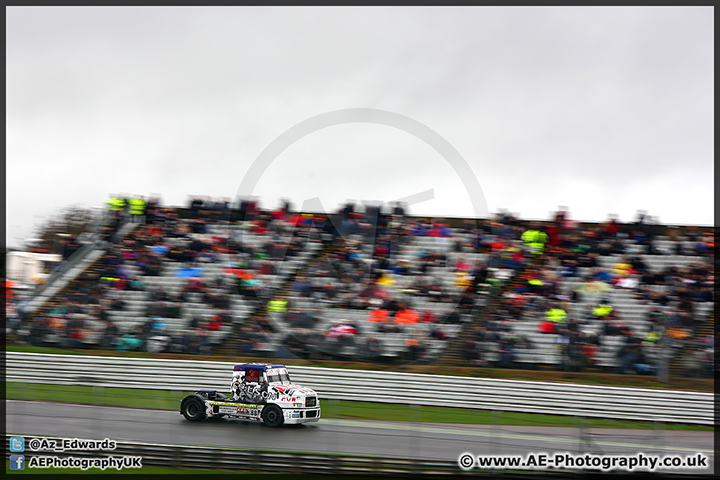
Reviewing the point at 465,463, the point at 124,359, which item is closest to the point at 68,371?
the point at 124,359

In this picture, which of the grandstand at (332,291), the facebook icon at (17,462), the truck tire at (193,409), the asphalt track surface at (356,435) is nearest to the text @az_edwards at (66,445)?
the facebook icon at (17,462)

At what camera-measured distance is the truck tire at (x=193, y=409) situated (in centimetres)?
1323

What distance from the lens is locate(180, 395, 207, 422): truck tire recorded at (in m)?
13.2

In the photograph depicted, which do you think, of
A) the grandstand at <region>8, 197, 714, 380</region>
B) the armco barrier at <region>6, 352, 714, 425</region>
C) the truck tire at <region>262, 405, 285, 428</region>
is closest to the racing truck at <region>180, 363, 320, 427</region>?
the truck tire at <region>262, 405, 285, 428</region>

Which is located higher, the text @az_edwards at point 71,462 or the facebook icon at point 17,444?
the facebook icon at point 17,444

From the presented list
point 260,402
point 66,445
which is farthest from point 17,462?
point 260,402

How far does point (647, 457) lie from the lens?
33.3 ft

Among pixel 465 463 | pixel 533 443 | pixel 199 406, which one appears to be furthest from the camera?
pixel 199 406

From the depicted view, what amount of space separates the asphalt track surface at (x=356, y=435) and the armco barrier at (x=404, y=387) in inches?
44.2

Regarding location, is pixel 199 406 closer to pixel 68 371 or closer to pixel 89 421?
pixel 89 421

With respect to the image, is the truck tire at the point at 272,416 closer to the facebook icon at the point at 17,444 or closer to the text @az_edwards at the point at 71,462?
the text @az_edwards at the point at 71,462

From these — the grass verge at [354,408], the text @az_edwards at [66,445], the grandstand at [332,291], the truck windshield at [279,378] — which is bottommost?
the grass verge at [354,408]

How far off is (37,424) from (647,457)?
379 inches

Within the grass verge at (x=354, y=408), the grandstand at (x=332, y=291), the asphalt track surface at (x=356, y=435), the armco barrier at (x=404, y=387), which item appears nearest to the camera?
the asphalt track surface at (x=356, y=435)
